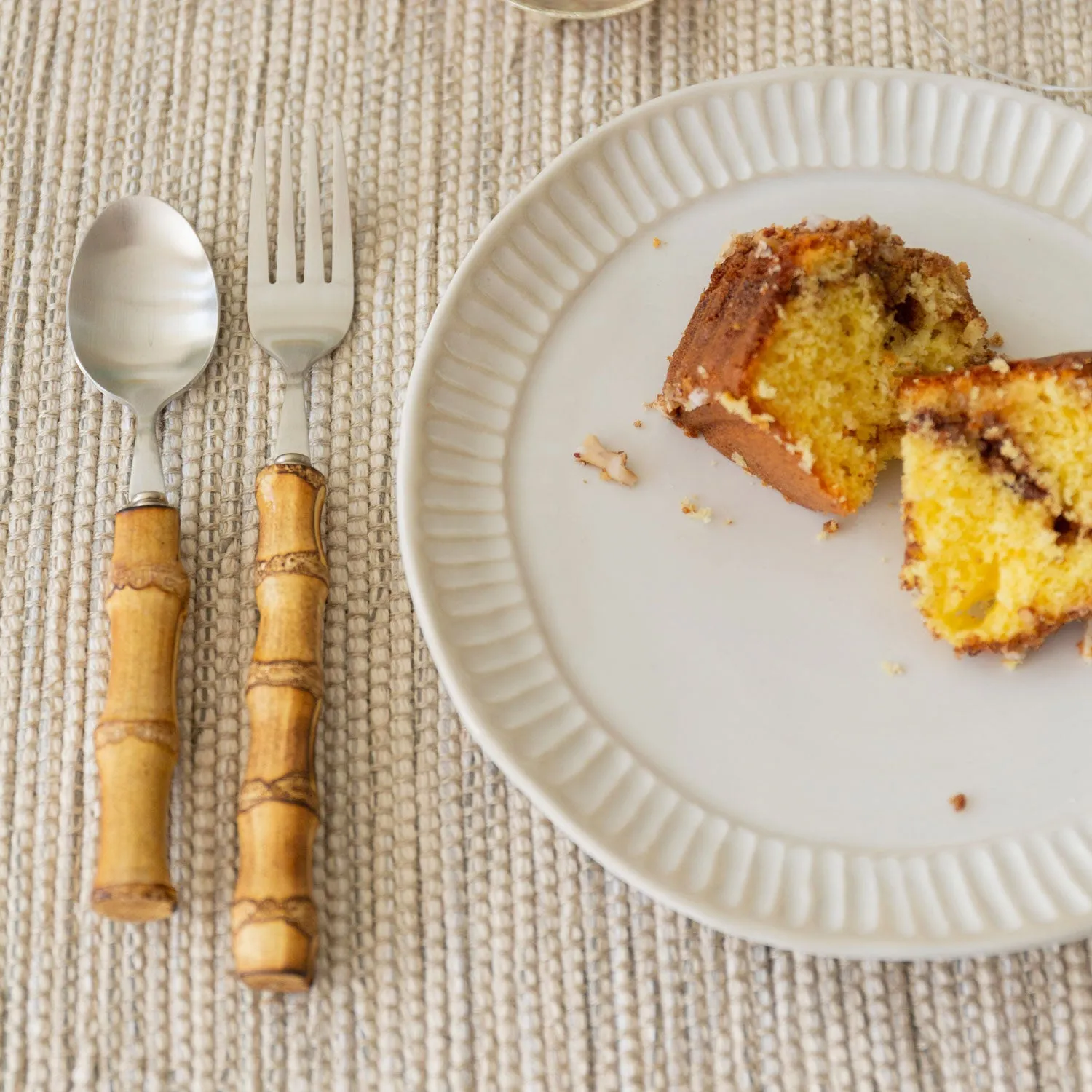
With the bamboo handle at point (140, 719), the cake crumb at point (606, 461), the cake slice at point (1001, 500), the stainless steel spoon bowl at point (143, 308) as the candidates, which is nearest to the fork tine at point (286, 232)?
the stainless steel spoon bowl at point (143, 308)

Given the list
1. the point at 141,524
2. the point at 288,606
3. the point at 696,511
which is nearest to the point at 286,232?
the point at 141,524

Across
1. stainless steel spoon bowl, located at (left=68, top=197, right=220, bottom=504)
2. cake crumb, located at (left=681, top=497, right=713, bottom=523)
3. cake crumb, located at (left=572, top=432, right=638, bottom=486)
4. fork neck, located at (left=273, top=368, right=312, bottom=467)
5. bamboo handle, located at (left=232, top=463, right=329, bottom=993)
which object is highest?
stainless steel spoon bowl, located at (left=68, top=197, right=220, bottom=504)

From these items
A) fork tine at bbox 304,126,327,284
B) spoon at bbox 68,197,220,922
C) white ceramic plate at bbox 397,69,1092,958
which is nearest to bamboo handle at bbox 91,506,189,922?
spoon at bbox 68,197,220,922

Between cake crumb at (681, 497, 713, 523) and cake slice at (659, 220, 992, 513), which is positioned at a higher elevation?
cake slice at (659, 220, 992, 513)

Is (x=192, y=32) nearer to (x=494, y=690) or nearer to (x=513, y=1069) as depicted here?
(x=494, y=690)

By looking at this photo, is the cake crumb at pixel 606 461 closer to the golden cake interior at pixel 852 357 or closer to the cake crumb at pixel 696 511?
the cake crumb at pixel 696 511

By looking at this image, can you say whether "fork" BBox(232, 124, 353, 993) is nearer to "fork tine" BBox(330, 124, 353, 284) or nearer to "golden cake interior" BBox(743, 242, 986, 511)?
"fork tine" BBox(330, 124, 353, 284)
